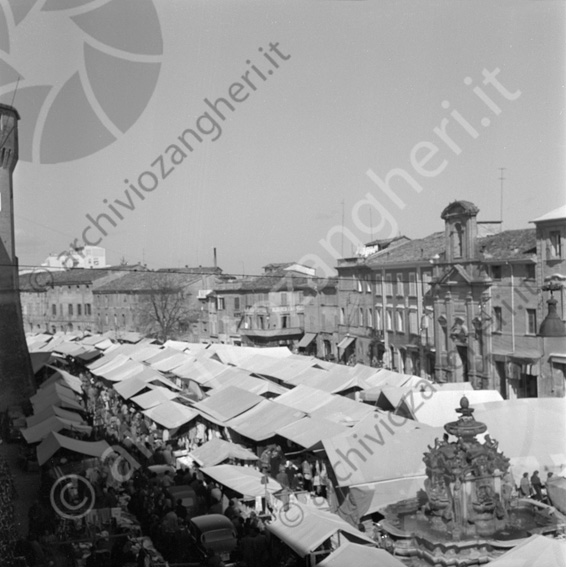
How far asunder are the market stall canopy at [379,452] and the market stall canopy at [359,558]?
129 inches

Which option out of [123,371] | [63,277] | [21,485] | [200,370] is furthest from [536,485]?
[63,277]

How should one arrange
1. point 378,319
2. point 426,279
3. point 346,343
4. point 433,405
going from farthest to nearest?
point 346,343, point 378,319, point 426,279, point 433,405

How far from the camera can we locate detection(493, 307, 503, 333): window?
26.5 m

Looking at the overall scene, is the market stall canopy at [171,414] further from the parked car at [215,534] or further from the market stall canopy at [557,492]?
the market stall canopy at [557,492]

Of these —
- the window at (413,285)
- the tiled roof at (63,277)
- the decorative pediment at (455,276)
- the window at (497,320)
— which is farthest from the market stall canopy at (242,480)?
the tiled roof at (63,277)

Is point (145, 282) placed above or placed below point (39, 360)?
above

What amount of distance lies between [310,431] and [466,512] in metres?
5.10

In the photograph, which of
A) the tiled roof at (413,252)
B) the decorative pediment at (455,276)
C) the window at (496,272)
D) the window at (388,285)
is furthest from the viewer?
the window at (388,285)

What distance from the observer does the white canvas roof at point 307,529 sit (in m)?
8.98

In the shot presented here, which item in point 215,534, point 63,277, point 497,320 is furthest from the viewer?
point 63,277

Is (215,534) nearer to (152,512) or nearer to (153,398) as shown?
(152,512)

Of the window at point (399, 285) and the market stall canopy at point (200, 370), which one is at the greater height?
the window at point (399, 285)

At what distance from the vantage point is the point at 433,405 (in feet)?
52.1

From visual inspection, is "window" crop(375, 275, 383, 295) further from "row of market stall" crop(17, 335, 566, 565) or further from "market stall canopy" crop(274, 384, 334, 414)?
"market stall canopy" crop(274, 384, 334, 414)
